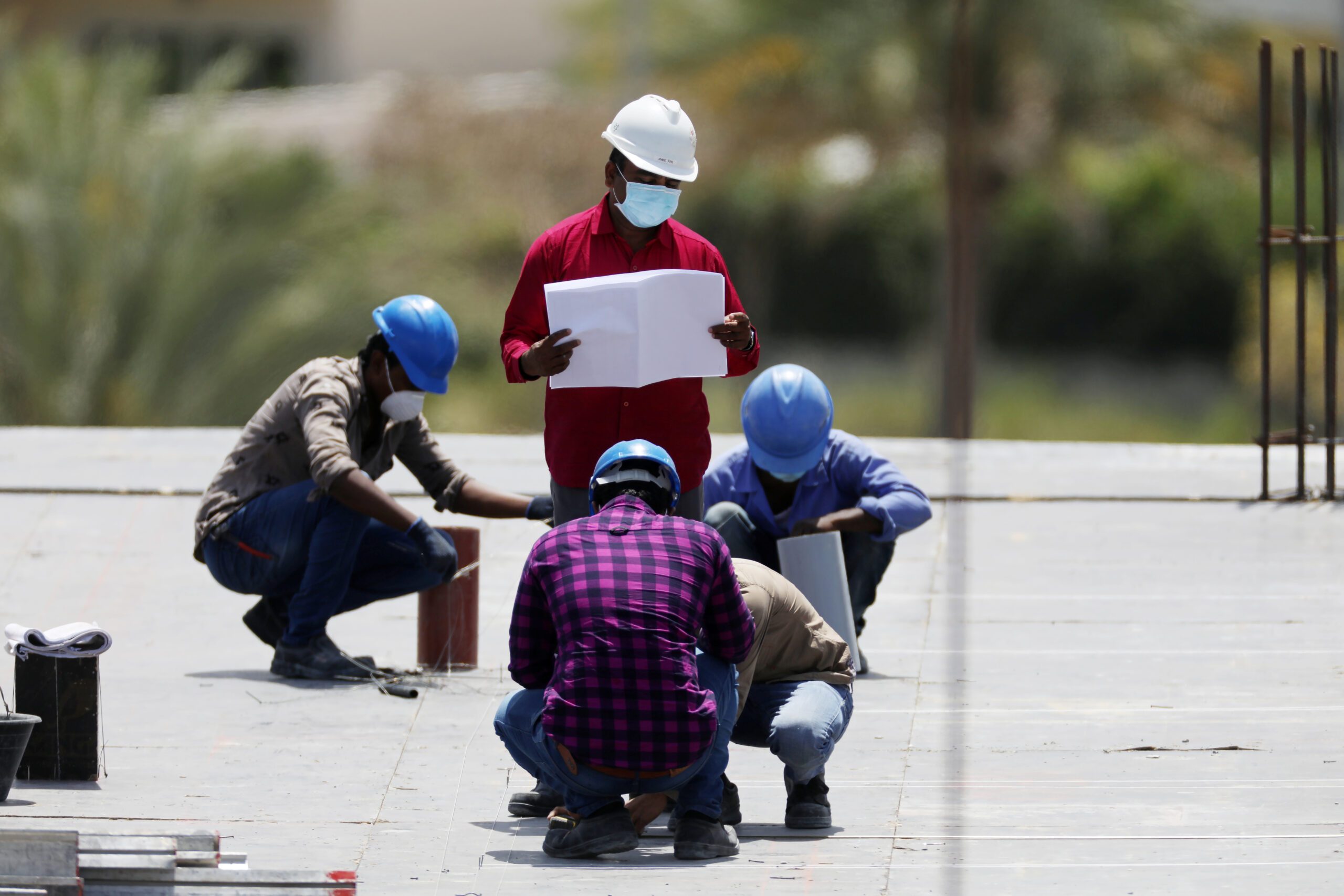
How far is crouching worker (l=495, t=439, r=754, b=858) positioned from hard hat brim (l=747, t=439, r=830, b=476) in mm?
1838

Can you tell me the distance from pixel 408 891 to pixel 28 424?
1488 cm

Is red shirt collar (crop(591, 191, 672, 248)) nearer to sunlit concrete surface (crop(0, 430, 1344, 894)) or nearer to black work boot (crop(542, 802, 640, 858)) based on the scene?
sunlit concrete surface (crop(0, 430, 1344, 894))

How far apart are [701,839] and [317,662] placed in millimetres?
2488

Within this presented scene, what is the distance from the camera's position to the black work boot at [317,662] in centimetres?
706

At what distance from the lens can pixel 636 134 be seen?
5.65 metres

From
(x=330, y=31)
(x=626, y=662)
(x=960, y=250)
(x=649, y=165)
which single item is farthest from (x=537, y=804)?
(x=330, y=31)

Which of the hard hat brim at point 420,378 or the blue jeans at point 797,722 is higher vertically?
the hard hat brim at point 420,378

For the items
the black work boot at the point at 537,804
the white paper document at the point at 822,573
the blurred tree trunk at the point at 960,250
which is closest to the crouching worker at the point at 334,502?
the white paper document at the point at 822,573

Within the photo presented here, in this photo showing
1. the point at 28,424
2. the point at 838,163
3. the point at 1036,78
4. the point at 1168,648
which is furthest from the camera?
the point at 838,163

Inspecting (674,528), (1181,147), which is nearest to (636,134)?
(674,528)

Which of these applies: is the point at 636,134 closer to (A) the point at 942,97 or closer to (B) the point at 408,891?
(B) the point at 408,891

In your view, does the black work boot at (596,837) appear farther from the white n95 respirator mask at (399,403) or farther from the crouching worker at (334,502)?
the white n95 respirator mask at (399,403)

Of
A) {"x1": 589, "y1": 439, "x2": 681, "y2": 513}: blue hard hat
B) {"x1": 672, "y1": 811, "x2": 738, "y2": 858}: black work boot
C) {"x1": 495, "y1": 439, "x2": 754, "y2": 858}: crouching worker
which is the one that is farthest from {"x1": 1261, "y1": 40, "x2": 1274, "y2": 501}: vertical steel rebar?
{"x1": 672, "y1": 811, "x2": 738, "y2": 858}: black work boot

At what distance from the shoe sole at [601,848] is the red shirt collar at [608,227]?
1728mm
